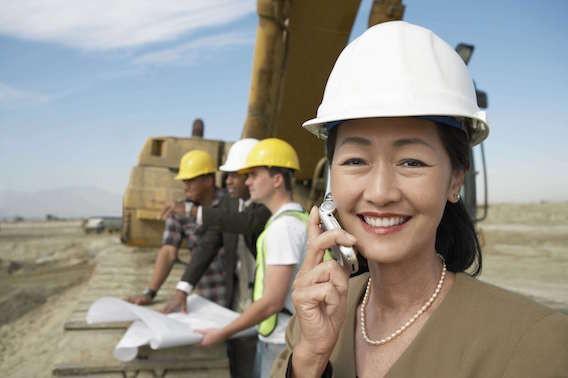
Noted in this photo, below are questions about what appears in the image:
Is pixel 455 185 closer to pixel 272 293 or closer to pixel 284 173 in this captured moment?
pixel 272 293

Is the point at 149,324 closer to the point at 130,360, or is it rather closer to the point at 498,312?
the point at 130,360

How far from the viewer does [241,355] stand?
14.9 feet

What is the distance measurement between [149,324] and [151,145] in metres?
6.40

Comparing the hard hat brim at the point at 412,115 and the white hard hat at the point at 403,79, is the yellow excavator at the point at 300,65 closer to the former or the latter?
the hard hat brim at the point at 412,115

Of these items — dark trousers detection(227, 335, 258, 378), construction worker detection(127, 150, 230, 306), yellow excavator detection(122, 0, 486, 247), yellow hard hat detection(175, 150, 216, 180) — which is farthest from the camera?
yellow excavator detection(122, 0, 486, 247)

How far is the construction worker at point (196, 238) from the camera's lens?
5023mm

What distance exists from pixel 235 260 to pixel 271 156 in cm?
161

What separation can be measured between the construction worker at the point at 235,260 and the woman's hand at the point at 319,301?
2612mm

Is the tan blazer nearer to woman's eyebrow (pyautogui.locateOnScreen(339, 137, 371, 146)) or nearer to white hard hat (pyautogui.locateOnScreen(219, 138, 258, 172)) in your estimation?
woman's eyebrow (pyautogui.locateOnScreen(339, 137, 371, 146))

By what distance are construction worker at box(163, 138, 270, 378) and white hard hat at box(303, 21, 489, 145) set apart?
8.82ft

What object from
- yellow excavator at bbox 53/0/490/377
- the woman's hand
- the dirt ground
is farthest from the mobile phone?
the dirt ground

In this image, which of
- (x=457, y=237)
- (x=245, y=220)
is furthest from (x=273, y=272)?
(x=457, y=237)

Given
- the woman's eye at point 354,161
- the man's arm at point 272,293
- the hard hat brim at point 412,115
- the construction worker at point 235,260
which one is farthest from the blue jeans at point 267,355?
the woman's eye at point 354,161

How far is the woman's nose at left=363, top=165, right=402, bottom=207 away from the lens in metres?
1.32
